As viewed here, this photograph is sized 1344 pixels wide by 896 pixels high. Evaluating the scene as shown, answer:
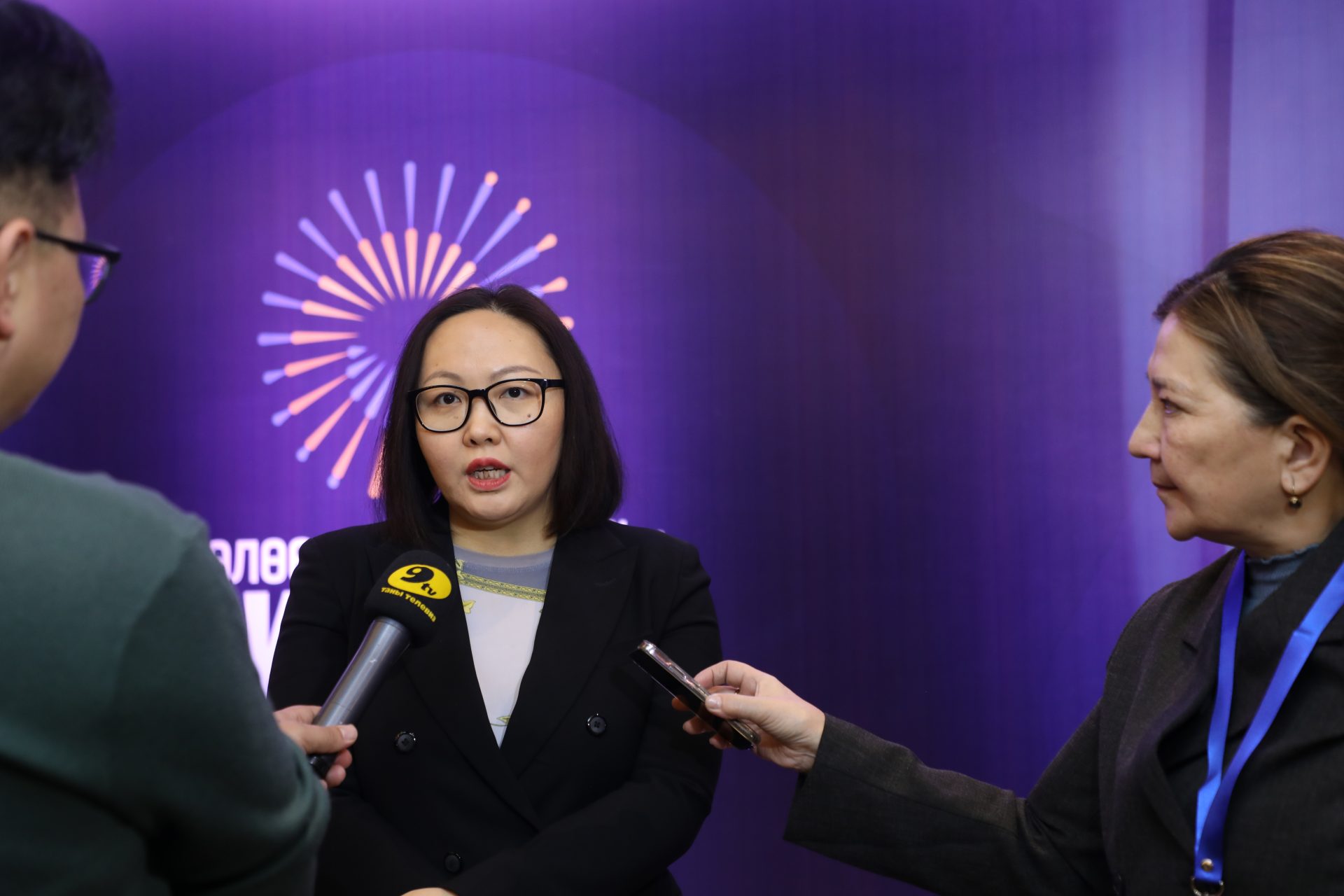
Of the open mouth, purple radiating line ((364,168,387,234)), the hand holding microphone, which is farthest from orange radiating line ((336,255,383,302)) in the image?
the hand holding microphone

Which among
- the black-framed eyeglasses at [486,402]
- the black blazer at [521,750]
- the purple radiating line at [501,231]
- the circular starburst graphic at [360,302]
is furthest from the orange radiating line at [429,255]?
the black blazer at [521,750]

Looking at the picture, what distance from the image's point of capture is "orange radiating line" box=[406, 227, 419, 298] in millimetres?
3248

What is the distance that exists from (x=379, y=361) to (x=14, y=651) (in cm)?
248

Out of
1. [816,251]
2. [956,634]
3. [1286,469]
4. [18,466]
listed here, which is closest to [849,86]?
[816,251]

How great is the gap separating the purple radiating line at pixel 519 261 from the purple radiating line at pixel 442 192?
0.70 ft

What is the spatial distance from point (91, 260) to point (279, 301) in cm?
238

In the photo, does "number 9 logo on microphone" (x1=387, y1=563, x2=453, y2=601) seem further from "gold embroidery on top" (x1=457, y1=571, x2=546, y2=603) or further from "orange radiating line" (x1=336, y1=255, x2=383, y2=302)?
"orange radiating line" (x1=336, y1=255, x2=383, y2=302)

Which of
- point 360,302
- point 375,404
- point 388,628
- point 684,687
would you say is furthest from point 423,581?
point 360,302

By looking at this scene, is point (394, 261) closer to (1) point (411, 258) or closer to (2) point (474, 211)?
(1) point (411, 258)

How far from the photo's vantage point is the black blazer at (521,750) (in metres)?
1.84

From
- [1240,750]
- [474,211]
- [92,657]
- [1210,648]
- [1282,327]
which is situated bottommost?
[1240,750]

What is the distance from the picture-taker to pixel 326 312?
10.8 ft

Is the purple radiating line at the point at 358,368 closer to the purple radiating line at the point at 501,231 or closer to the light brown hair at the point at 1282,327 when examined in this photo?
the purple radiating line at the point at 501,231

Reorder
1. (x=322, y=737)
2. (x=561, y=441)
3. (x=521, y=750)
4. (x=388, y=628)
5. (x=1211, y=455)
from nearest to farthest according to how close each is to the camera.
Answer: (x=322, y=737) → (x=388, y=628) → (x=1211, y=455) → (x=521, y=750) → (x=561, y=441)
